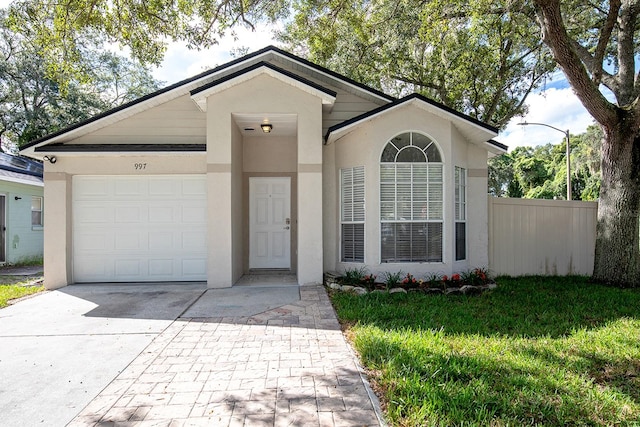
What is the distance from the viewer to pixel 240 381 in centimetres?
327

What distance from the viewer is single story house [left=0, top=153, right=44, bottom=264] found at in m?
11.2

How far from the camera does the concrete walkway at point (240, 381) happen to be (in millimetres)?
2709

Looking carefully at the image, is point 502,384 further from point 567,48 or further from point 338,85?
point 338,85

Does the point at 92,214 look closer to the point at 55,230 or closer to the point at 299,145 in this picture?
the point at 55,230

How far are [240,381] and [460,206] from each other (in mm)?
6222

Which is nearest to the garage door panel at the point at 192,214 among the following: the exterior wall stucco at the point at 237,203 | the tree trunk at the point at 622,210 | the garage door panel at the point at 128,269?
the exterior wall stucco at the point at 237,203

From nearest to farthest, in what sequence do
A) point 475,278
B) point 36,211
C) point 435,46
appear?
point 475,278
point 435,46
point 36,211

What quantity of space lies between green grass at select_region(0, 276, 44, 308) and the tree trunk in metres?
12.0

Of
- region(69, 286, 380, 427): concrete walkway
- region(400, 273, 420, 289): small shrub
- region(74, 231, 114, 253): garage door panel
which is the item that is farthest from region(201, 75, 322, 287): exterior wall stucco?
region(74, 231, 114, 253): garage door panel

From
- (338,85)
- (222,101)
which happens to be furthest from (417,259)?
(222,101)

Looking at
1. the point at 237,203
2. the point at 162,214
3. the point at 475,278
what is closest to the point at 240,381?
the point at 237,203

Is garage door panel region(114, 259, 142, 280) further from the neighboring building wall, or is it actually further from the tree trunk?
the tree trunk

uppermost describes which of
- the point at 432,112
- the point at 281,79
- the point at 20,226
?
the point at 281,79

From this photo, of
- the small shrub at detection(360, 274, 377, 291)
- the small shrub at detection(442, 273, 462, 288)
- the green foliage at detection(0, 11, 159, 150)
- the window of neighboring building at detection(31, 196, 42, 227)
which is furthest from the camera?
the green foliage at detection(0, 11, 159, 150)
